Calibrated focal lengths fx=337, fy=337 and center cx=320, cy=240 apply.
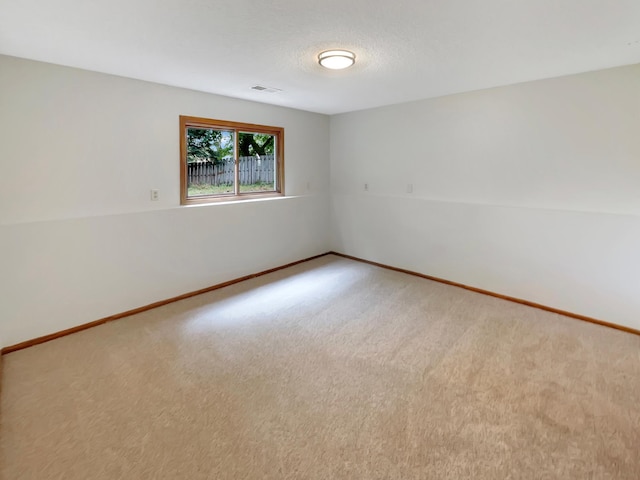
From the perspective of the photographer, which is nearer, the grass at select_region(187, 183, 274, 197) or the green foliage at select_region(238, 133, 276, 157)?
the grass at select_region(187, 183, 274, 197)

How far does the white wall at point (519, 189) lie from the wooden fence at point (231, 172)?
1.36 metres

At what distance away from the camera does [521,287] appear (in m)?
3.59

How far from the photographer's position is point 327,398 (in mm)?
2102

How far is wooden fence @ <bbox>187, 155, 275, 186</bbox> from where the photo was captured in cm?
390

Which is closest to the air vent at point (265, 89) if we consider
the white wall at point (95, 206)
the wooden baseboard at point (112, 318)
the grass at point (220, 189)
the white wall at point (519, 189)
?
the white wall at point (95, 206)

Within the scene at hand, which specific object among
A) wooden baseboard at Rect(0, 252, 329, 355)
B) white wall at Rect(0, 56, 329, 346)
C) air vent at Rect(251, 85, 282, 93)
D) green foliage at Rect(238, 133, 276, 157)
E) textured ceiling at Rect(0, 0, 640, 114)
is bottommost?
wooden baseboard at Rect(0, 252, 329, 355)

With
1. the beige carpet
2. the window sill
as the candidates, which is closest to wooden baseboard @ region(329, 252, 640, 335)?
the beige carpet

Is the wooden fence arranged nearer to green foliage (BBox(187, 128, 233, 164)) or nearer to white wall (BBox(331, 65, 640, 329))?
green foliage (BBox(187, 128, 233, 164))

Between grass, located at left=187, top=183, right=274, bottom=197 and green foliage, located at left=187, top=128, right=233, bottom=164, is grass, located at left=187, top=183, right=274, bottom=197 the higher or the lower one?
the lower one

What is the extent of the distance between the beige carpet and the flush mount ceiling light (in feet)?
7.18

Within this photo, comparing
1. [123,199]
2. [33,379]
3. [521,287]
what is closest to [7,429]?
[33,379]

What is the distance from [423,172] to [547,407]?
117 inches

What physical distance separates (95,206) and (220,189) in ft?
4.71

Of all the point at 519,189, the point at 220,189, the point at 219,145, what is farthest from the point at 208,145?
the point at 519,189
